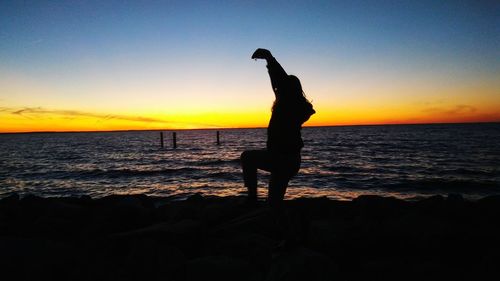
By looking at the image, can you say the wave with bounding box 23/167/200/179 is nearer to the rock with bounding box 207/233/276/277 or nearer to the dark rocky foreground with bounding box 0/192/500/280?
the dark rocky foreground with bounding box 0/192/500/280

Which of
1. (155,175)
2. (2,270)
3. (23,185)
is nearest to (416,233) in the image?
(2,270)

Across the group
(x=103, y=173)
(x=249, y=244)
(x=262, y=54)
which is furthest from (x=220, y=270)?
(x=103, y=173)

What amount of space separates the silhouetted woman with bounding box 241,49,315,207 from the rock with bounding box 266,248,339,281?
1.00m

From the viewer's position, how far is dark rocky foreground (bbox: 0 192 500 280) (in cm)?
366

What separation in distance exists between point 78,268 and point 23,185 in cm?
1923

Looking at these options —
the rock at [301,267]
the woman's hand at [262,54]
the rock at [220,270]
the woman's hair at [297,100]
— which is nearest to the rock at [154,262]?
the rock at [220,270]

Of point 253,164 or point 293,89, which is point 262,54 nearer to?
point 293,89

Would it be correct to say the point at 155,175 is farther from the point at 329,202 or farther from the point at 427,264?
the point at 427,264

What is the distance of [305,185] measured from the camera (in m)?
16.3

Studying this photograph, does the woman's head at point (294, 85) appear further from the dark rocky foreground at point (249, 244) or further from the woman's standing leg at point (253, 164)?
the dark rocky foreground at point (249, 244)

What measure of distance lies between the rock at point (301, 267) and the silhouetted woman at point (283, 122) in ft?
3.29

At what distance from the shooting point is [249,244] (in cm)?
466

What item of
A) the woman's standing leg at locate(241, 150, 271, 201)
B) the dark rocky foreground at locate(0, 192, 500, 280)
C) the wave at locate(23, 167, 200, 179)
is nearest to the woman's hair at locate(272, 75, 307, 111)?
the woman's standing leg at locate(241, 150, 271, 201)

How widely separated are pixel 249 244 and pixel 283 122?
7.87 ft
